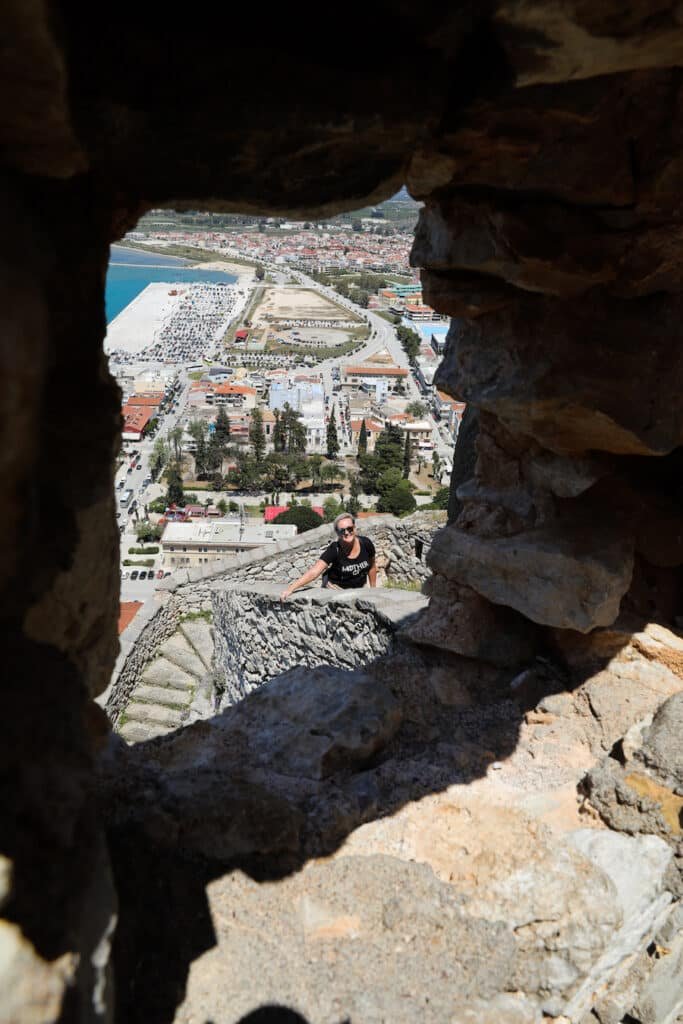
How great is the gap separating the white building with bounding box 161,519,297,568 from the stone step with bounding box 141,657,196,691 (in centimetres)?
1642

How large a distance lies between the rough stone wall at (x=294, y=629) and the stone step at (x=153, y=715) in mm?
516

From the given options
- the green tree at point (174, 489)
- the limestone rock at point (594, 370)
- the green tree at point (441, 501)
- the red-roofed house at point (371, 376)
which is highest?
the limestone rock at point (594, 370)

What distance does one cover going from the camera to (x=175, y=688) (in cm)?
878

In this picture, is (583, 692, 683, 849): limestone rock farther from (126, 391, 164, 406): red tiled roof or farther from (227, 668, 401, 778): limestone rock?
(126, 391, 164, 406): red tiled roof

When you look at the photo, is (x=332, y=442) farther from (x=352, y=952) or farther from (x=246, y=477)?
(x=352, y=952)

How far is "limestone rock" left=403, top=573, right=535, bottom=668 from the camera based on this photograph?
15.2 feet

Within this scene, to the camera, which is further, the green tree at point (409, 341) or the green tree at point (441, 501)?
the green tree at point (409, 341)

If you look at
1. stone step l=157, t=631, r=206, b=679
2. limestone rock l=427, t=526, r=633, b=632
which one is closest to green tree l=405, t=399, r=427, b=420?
stone step l=157, t=631, r=206, b=679

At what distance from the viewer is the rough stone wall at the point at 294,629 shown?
248 inches

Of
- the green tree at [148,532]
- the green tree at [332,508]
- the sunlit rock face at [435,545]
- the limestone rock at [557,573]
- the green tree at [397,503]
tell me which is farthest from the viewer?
the green tree at [148,532]

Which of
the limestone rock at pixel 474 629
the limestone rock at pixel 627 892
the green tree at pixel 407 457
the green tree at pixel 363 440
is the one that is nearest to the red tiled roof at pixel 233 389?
the green tree at pixel 363 440

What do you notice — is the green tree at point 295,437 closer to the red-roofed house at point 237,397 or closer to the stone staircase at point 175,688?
the red-roofed house at point 237,397

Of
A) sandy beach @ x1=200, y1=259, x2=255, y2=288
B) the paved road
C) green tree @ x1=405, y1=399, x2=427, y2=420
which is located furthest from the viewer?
sandy beach @ x1=200, y1=259, x2=255, y2=288

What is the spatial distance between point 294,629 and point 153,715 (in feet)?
6.47
